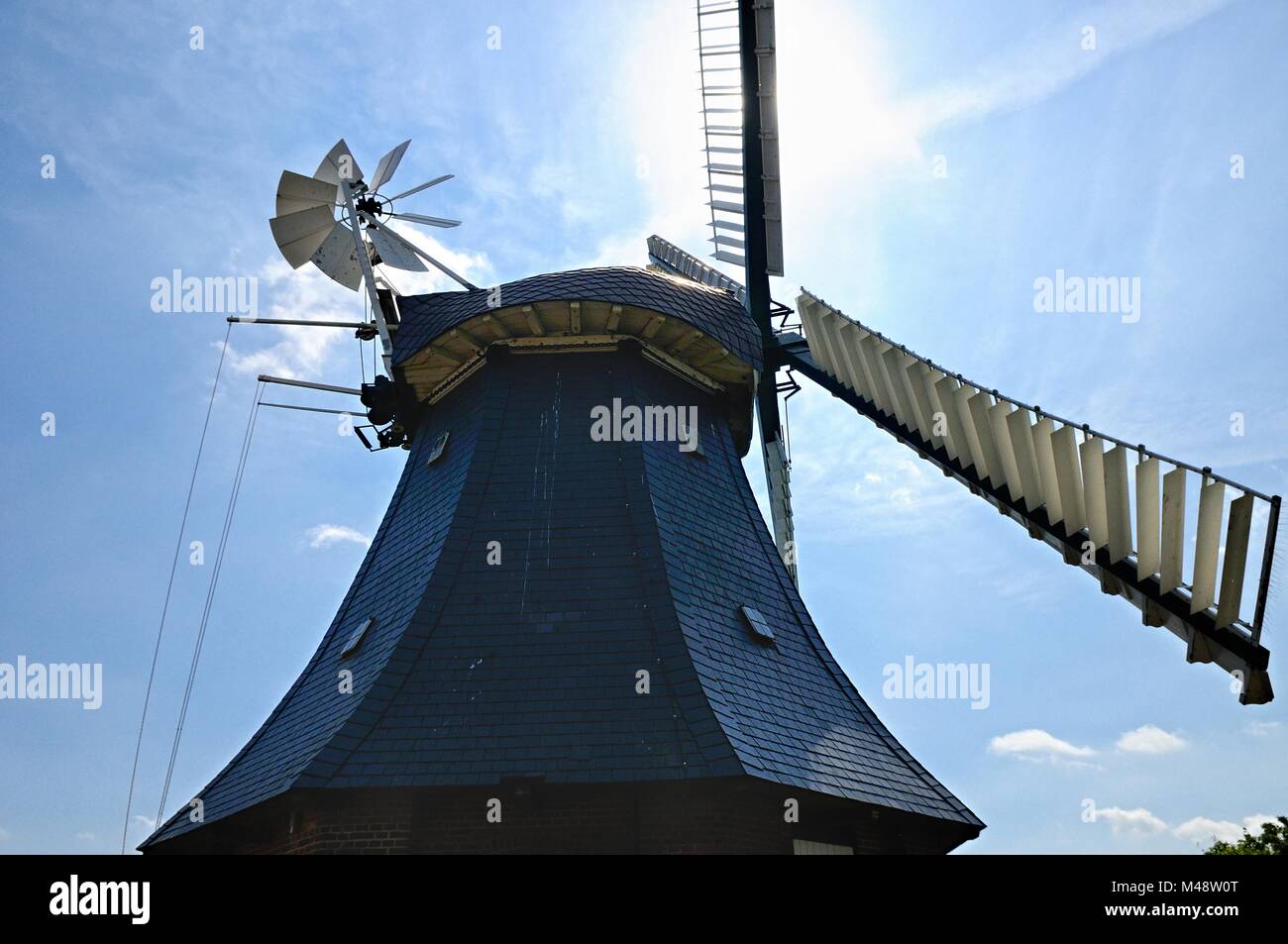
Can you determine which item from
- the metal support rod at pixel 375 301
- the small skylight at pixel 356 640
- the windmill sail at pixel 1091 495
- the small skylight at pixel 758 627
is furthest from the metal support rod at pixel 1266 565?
the metal support rod at pixel 375 301

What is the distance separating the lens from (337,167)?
16625 mm

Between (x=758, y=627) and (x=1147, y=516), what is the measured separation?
481cm

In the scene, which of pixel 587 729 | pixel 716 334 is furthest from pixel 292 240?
pixel 587 729

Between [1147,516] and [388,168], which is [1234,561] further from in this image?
[388,168]

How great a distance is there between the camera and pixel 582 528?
13.2 meters

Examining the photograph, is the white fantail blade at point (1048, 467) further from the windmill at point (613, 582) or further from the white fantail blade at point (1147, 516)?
the white fantail blade at point (1147, 516)

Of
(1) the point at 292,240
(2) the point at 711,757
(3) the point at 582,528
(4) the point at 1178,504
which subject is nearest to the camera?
(4) the point at 1178,504

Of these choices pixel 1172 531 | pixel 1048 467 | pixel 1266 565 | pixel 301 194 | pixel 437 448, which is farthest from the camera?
pixel 301 194


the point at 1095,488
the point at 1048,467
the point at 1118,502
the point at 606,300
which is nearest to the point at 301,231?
the point at 606,300

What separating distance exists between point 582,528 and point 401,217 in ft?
21.3

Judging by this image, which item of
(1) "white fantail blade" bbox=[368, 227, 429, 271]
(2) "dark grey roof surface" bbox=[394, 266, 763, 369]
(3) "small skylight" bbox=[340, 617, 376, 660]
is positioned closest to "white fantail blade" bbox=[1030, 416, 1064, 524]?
(2) "dark grey roof surface" bbox=[394, 266, 763, 369]

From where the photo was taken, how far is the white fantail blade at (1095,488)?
1025cm
